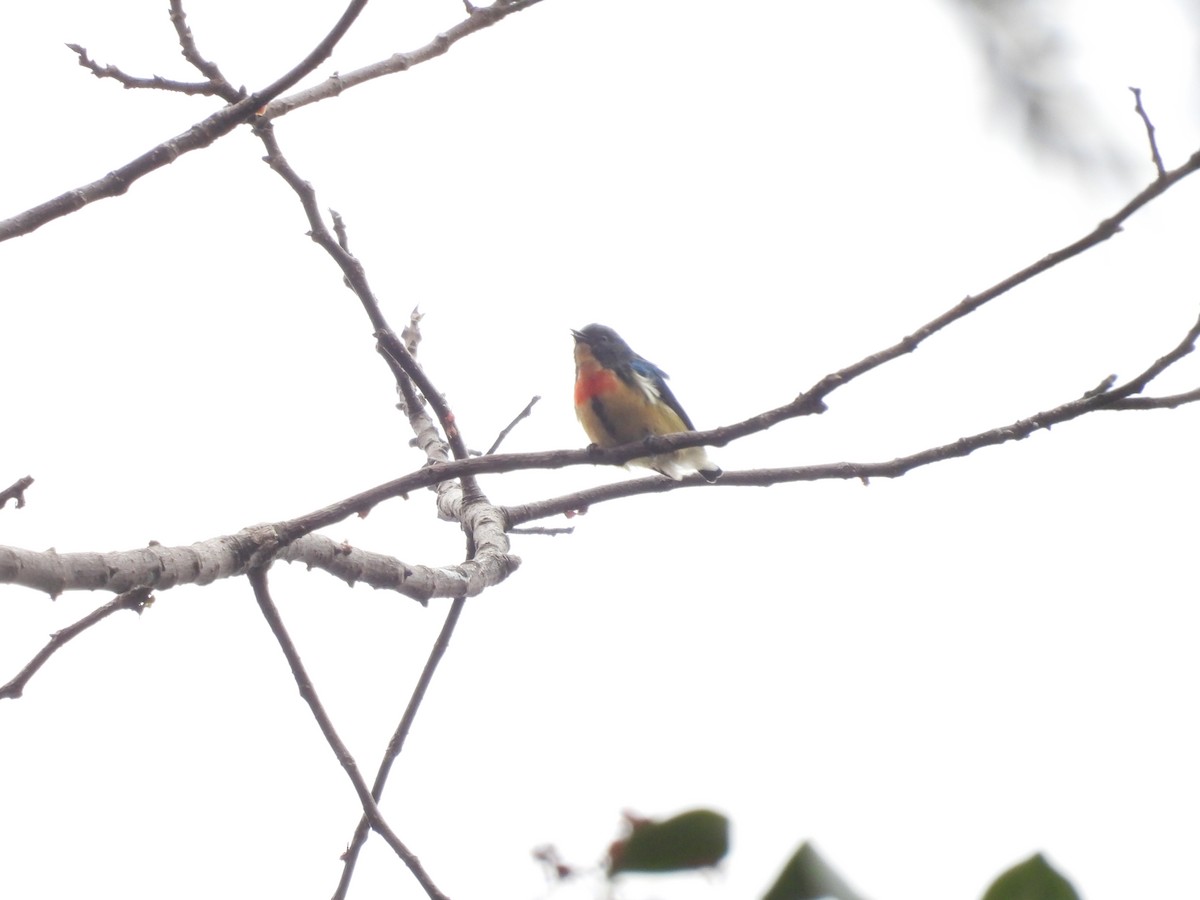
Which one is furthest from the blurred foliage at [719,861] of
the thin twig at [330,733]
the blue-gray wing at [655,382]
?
the blue-gray wing at [655,382]

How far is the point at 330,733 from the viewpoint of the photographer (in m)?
3.74

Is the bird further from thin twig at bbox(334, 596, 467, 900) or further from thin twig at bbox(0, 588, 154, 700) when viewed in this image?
thin twig at bbox(0, 588, 154, 700)

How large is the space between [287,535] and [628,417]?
132 inches

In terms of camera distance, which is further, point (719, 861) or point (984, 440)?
point (984, 440)

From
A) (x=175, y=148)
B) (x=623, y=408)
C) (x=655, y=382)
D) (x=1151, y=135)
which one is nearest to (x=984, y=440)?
(x=1151, y=135)

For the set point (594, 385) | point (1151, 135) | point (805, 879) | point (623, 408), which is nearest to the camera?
point (805, 879)

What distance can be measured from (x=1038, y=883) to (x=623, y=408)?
5664 mm

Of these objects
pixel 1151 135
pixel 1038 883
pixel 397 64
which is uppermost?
pixel 397 64

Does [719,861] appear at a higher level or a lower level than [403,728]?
lower

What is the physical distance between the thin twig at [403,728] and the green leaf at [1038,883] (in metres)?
3.31

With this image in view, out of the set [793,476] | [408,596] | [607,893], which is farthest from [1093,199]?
[408,596]

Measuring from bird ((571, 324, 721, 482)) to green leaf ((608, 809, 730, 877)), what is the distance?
5.32m

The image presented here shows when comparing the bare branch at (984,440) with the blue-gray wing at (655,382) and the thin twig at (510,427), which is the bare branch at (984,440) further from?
the blue-gray wing at (655,382)

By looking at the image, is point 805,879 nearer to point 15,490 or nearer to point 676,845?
point 676,845
